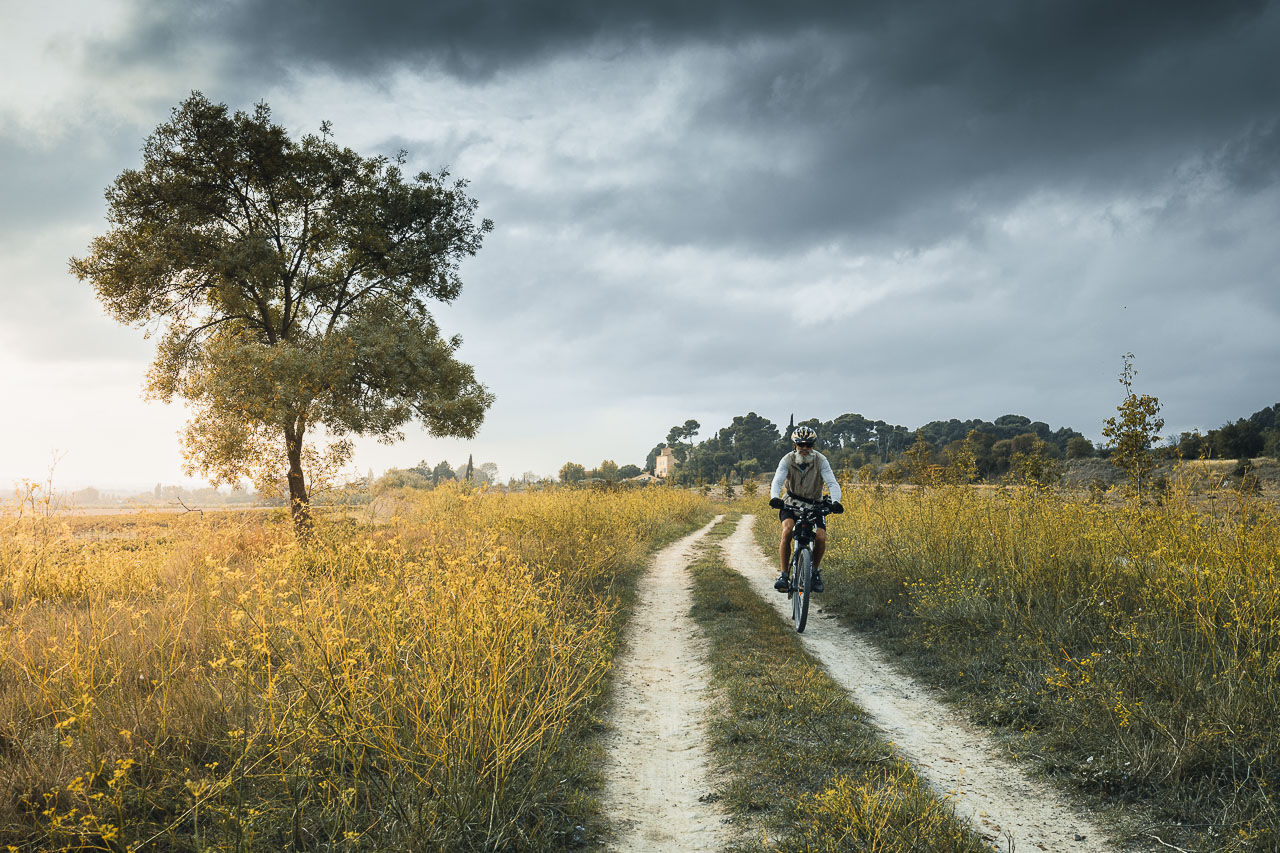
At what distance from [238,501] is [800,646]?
1260 centimetres

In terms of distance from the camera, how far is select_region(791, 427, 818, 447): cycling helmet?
9.41 m

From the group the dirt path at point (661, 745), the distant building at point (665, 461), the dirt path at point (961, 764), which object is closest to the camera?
the dirt path at point (961, 764)

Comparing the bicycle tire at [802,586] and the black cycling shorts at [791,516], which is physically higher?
the black cycling shorts at [791,516]

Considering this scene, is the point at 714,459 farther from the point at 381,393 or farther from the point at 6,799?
the point at 6,799

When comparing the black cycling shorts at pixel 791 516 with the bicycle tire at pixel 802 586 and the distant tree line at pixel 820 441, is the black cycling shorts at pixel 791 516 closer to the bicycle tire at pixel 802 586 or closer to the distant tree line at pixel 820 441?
the bicycle tire at pixel 802 586

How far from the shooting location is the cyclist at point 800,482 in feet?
30.3

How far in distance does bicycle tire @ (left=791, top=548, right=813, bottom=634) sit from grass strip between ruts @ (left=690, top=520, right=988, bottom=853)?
3.07 feet

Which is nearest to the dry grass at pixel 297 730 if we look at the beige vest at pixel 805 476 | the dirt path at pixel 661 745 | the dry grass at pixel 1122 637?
the dirt path at pixel 661 745

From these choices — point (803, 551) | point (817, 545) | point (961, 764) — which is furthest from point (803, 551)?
point (961, 764)

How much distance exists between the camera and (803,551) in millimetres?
9070

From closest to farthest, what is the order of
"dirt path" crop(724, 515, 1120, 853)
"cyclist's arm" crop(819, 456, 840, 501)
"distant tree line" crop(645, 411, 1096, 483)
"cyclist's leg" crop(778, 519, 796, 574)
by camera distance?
"dirt path" crop(724, 515, 1120, 853)
"cyclist's arm" crop(819, 456, 840, 501)
"cyclist's leg" crop(778, 519, 796, 574)
"distant tree line" crop(645, 411, 1096, 483)

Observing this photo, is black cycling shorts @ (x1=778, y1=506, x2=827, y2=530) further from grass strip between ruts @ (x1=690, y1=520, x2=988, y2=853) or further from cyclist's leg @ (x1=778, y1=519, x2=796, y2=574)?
grass strip between ruts @ (x1=690, y1=520, x2=988, y2=853)

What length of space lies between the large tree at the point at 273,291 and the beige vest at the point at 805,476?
29.2 feet

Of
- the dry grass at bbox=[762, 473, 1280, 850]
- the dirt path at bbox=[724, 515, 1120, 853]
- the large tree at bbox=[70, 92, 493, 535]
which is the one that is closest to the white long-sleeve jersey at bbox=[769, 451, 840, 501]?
the dry grass at bbox=[762, 473, 1280, 850]
